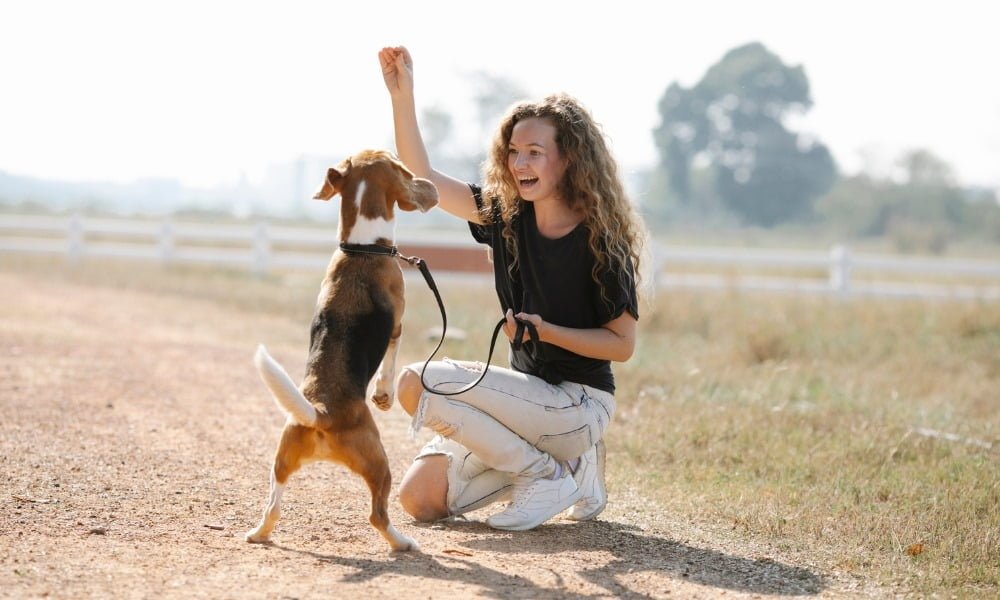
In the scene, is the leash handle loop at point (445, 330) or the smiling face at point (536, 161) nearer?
the leash handle loop at point (445, 330)

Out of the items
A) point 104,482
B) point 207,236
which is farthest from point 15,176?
point 104,482

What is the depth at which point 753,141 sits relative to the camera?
7031 cm

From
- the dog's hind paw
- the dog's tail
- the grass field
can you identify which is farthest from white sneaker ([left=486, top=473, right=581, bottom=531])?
the dog's tail

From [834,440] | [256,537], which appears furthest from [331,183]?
[834,440]

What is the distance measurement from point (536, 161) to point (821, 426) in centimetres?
368

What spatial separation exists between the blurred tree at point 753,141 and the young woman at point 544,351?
217 ft

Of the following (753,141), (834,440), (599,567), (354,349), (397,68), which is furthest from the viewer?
(753,141)

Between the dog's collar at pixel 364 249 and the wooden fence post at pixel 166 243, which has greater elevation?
the dog's collar at pixel 364 249

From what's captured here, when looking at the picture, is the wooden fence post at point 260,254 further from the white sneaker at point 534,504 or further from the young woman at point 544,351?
the white sneaker at point 534,504

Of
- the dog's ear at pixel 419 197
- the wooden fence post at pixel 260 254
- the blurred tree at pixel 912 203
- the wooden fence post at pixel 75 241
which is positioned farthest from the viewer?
the blurred tree at pixel 912 203

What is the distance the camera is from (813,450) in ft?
22.4

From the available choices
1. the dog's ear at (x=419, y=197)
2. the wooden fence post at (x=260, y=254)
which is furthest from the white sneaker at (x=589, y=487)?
the wooden fence post at (x=260, y=254)

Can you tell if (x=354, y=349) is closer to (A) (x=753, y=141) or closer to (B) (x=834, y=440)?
(B) (x=834, y=440)

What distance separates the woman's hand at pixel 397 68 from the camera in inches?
209
